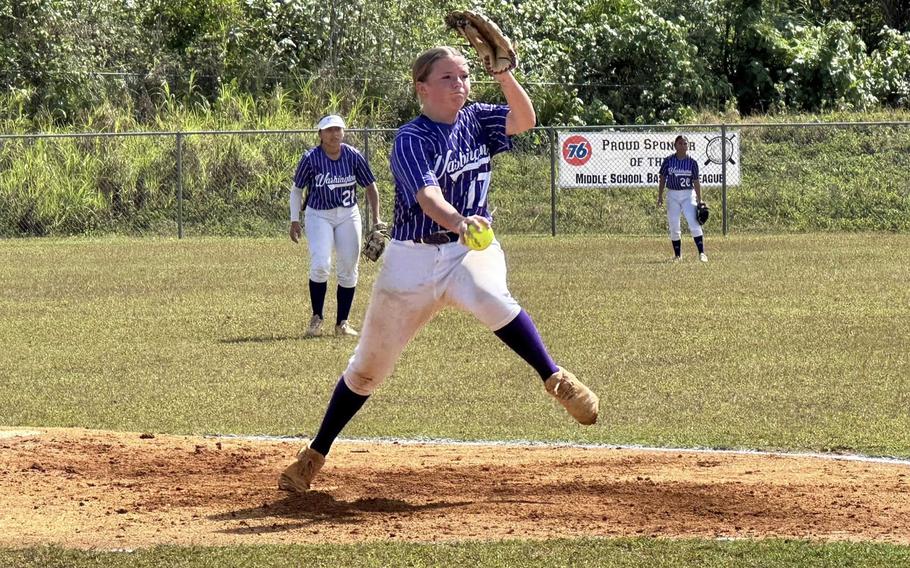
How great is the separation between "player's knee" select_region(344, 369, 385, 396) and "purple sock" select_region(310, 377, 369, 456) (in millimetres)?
33

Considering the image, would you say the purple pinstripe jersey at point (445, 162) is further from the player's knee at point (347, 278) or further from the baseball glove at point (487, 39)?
the player's knee at point (347, 278)

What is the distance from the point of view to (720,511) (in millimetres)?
6148

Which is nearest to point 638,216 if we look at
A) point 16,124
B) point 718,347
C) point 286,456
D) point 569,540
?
point 16,124

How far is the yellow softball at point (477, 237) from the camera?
554 cm

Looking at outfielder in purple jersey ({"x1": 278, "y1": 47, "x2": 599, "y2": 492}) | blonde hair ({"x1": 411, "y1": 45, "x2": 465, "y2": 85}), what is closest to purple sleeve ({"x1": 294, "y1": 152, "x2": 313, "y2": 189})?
outfielder in purple jersey ({"x1": 278, "y1": 47, "x2": 599, "y2": 492})

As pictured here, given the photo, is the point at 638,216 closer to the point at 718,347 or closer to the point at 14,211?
the point at 14,211

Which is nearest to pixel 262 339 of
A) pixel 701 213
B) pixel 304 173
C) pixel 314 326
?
pixel 314 326

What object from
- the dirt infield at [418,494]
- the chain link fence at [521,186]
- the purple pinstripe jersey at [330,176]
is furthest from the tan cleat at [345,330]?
the chain link fence at [521,186]

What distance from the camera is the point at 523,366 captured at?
1208 centimetres

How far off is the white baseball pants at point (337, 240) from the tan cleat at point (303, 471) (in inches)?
279

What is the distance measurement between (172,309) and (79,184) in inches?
573

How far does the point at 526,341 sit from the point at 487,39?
1368mm

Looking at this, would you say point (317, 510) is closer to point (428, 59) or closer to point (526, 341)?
point (526, 341)

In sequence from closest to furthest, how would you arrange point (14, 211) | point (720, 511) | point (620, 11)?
1. point (720, 511)
2. point (14, 211)
3. point (620, 11)
